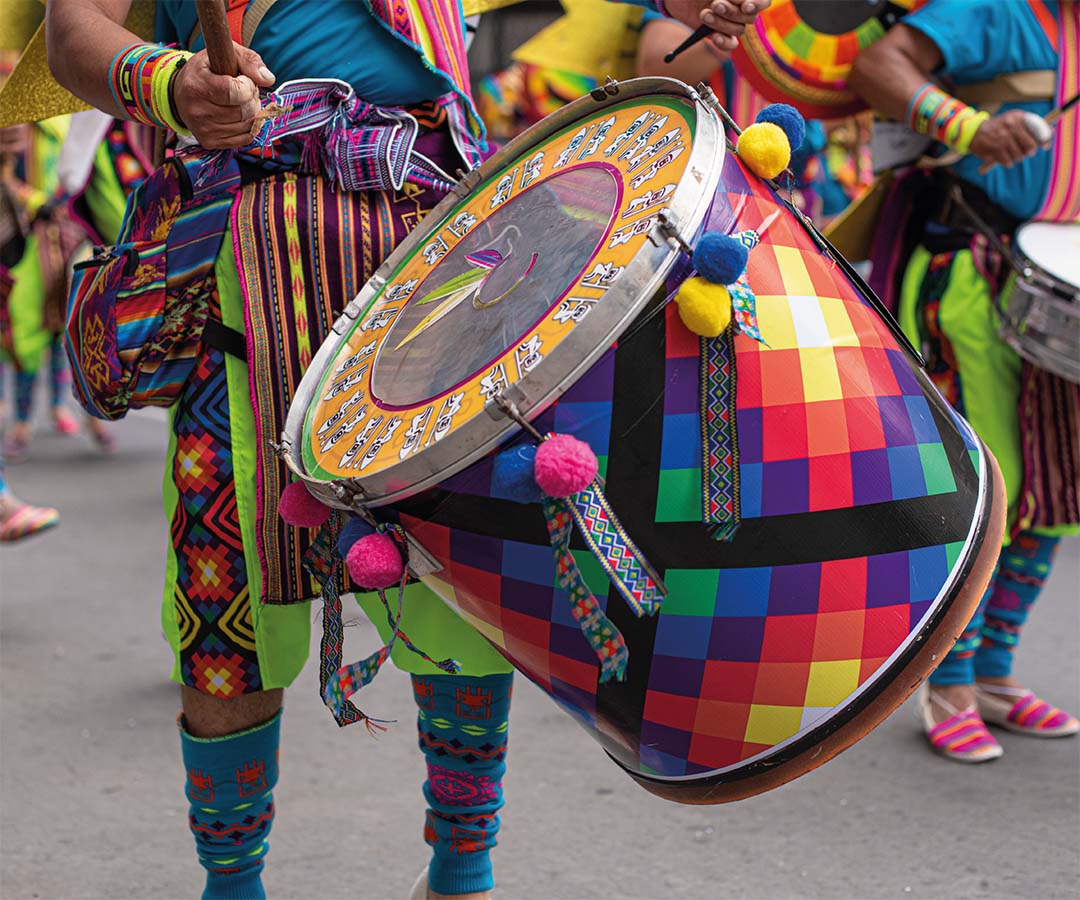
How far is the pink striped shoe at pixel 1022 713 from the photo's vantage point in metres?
2.97

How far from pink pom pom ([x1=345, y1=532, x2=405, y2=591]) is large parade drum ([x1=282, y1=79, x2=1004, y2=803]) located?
0.03 meters

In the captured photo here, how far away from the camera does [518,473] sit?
52.2 inches

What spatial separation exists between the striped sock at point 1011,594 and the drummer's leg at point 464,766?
1461mm

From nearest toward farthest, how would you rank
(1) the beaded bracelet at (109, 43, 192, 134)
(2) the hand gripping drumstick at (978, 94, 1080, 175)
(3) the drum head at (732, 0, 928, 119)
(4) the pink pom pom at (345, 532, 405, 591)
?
(4) the pink pom pom at (345, 532, 405, 591), (1) the beaded bracelet at (109, 43, 192, 134), (2) the hand gripping drumstick at (978, 94, 1080, 175), (3) the drum head at (732, 0, 928, 119)

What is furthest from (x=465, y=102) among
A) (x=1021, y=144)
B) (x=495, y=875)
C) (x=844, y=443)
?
(x=495, y=875)

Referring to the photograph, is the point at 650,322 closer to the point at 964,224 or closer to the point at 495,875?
the point at 495,875

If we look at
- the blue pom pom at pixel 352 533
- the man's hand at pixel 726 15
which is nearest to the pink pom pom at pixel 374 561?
the blue pom pom at pixel 352 533

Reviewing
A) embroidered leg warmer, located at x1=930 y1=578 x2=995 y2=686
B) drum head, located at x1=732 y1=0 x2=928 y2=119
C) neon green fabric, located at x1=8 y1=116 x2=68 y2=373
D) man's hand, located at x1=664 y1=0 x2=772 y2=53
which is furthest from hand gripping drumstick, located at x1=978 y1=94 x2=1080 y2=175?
neon green fabric, located at x1=8 y1=116 x2=68 y2=373

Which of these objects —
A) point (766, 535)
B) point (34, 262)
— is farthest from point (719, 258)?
point (34, 262)

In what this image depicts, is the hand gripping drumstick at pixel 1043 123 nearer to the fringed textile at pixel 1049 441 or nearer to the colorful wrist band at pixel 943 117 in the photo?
the colorful wrist band at pixel 943 117

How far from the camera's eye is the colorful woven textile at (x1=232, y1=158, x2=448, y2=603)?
1773mm

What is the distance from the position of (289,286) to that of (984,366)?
1.55 meters

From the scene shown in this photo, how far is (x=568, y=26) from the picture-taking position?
304 cm

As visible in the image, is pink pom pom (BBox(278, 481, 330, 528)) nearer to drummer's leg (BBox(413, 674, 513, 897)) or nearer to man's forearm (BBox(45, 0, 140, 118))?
drummer's leg (BBox(413, 674, 513, 897))
